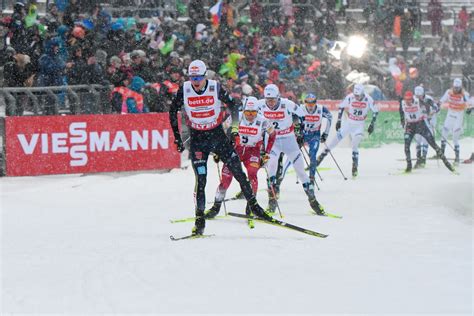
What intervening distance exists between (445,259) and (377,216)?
13.9 ft

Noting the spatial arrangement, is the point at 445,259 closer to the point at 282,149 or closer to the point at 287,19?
the point at 282,149

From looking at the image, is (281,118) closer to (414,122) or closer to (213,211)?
(213,211)

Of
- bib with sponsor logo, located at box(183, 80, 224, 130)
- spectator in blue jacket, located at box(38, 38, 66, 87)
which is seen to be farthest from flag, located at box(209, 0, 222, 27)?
bib with sponsor logo, located at box(183, 80, 224, 130)

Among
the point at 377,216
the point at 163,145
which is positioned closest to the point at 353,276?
the point at 377,216

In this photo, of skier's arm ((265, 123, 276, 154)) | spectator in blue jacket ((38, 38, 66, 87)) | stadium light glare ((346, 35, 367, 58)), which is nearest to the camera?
skier's arm ((265, 123, 276, 154))

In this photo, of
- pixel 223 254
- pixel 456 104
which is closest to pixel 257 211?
pixel 223 254

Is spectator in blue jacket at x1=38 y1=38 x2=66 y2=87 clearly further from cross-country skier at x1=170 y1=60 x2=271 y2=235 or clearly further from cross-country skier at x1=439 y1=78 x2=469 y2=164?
cross-country skier at x1=439 y1=78 x2=469 y2=164

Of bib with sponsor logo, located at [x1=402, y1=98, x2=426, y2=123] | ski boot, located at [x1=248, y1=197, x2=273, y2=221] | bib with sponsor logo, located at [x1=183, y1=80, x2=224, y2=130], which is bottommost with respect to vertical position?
ski boot, located at [x1=248, y1=197, x2=273, y2=221]

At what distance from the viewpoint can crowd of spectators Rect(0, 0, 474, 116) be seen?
19.1 metres

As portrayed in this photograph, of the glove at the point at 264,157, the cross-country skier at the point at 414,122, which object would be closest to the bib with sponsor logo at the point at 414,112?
the cross-country skier at the point at 414,122

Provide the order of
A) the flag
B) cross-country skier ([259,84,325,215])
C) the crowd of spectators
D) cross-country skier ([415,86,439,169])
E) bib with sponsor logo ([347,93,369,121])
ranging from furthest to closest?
the flag
cross-country skier ([415,86,439,169])
bib with sponsor logo ([347,93,369,121])
the crowd of spectators
cross-country skier ([259,84,325,215])

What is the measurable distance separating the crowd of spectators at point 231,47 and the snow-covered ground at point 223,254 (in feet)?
8.47

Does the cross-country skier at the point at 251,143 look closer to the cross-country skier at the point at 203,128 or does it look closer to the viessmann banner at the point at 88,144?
the cross-country skier at the point at 203,128

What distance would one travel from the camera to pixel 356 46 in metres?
31.5
